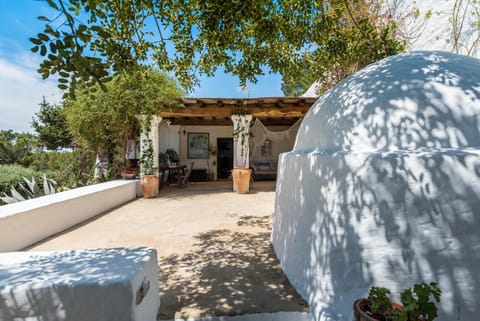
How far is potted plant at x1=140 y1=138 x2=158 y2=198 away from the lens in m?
6.71

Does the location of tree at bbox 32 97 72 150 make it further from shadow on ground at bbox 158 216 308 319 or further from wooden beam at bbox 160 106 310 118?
shadow on ground at bbox 158 216 308 319

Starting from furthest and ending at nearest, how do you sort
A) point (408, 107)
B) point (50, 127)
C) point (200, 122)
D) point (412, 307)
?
point (50, 127) → point (200, 122) → point (408, 107) → point (412, 307)

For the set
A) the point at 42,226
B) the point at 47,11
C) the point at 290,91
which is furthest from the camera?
the point at 290,91

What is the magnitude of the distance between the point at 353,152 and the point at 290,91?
25912mm

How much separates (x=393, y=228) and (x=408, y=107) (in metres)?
0.94

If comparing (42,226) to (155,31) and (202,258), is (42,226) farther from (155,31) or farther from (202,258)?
(155,31)

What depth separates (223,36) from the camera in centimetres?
275

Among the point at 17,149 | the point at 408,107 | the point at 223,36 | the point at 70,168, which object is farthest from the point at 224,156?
the point at 17,149

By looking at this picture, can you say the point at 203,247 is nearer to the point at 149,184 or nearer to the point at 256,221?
the point at 256,221

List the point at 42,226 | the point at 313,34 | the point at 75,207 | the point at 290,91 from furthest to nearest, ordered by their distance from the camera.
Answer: the point at 290,91
the point at 75,207
the point at 42,226
the point at 313,34

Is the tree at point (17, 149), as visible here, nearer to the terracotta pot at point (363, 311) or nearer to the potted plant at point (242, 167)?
the potted plant at point (242, 167)

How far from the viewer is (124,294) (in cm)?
142

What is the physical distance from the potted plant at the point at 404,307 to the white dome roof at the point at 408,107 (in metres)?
0.99

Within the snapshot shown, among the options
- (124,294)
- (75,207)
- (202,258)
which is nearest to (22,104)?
(75,207)
